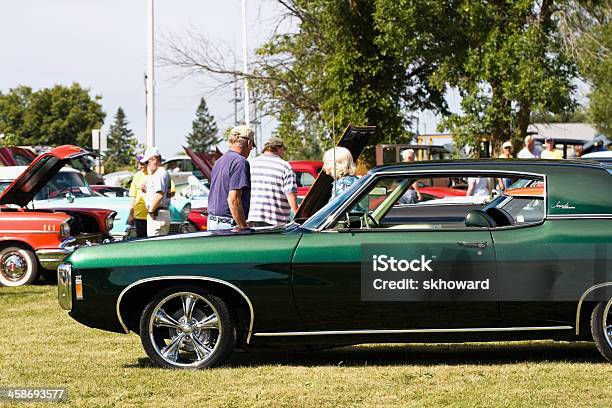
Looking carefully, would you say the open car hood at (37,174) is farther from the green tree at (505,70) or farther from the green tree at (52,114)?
the green tree at (52,114)

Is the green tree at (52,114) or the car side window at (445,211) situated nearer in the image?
the car side window at (445,211)

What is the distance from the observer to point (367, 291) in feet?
25.6

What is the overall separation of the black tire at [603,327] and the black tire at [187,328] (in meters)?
2.36

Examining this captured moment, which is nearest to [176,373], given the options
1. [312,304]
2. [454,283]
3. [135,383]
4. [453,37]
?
[135,383]

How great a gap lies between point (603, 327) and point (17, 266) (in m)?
8.92

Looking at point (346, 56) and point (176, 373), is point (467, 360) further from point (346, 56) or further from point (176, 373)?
point (346, 56)

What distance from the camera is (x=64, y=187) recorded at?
17562mm

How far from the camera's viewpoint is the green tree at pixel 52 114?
96.0m

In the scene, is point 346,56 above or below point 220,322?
above

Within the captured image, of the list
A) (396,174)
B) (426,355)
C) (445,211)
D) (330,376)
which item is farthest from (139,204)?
(330,376)

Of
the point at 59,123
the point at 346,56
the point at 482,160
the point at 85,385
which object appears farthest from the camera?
the point at 59,123

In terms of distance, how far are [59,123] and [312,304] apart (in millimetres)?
90307

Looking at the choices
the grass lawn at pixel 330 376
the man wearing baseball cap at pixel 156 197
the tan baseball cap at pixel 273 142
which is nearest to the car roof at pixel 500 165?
the grass lawn at pixel 330 376

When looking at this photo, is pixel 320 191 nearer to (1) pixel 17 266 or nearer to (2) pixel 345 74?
(1) pixel 17 266
